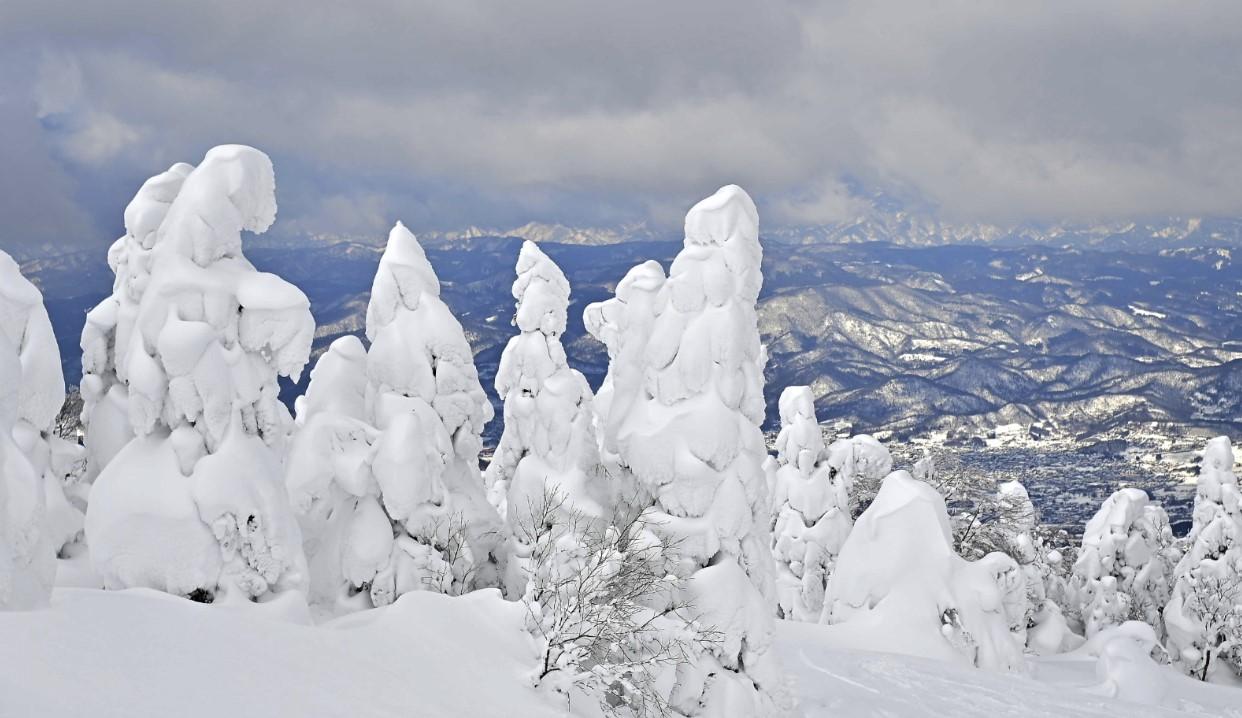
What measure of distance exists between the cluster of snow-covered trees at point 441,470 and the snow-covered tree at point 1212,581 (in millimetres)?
15010

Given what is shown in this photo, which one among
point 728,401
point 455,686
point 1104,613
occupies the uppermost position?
point 728,401

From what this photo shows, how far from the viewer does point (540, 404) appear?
24047mm

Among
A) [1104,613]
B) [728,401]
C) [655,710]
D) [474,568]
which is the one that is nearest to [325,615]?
[474,568]

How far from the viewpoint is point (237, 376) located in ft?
45.6

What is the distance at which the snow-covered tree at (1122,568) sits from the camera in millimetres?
45094

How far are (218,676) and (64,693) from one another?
1839 millimetres

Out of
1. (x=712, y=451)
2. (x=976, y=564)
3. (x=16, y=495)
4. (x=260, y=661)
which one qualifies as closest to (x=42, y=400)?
(x=16, y=495)

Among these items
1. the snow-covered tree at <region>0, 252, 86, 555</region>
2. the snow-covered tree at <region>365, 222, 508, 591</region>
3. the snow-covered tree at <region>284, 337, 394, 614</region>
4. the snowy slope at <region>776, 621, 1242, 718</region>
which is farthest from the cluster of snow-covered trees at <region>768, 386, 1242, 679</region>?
the snow-covered tree at <region>0, 252, 86, 555</region>

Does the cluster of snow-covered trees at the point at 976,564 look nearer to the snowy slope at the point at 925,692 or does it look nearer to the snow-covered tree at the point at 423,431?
the snowy slope at the point at 925,692

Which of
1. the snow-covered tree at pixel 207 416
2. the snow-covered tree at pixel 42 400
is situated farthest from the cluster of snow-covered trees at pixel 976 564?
the snow-covered tree at pixel 42 400

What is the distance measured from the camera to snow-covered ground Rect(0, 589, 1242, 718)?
7203 mm

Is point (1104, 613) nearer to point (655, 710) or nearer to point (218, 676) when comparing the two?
point (655, 710)

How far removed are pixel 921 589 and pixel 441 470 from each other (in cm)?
1595

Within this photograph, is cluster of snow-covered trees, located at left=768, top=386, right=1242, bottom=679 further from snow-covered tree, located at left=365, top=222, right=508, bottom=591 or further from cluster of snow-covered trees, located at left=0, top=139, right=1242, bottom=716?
snow-covered tree, located at left=365, top=222, right=508, bottom=591
